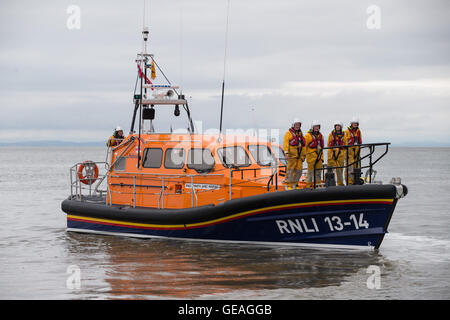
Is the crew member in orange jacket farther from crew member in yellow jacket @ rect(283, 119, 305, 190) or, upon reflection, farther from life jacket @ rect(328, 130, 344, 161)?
life jacket @ rect(328, 130, 344, 161)

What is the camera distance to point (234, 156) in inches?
388

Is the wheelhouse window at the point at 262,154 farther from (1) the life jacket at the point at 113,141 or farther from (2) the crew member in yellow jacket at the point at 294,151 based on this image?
(1) the life jacket at the point at 113,141

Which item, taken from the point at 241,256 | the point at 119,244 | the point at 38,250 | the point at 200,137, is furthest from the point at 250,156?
the point at 38,250

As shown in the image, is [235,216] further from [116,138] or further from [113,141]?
[116,138]

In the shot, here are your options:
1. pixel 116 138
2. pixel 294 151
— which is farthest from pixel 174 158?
pixel 294 151

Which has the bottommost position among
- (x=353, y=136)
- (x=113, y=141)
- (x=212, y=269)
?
(x=212, y=269)

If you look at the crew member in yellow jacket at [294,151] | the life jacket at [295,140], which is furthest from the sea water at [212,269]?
the life jacket at [295,140]

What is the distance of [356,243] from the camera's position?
8523mm

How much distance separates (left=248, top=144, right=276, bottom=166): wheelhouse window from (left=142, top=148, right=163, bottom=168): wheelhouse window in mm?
1596

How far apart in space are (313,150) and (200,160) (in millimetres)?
1903

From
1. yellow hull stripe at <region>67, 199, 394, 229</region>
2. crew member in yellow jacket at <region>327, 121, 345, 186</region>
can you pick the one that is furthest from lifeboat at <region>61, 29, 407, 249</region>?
crew member in yellow jacket at <region>327, 121, 345, 186</region>

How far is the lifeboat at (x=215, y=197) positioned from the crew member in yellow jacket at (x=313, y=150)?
18 cm
